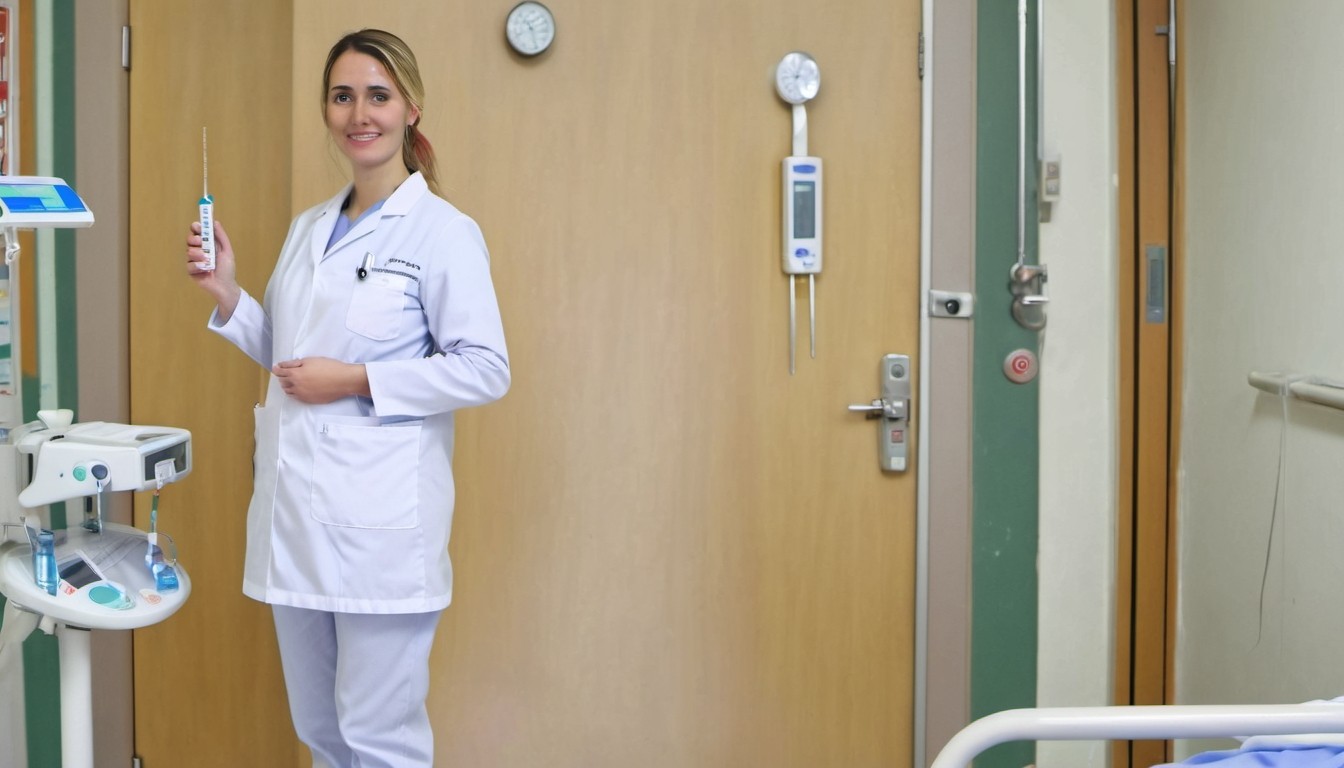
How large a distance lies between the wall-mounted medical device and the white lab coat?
72 cm

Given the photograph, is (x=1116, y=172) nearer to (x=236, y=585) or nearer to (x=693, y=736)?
(x=693, y=736)

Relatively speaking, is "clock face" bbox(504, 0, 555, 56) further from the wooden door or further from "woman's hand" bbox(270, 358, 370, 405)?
"woman's hand" bbox(270, 358, 370, 405)

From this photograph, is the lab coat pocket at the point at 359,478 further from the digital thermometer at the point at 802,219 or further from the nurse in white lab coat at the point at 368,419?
the digital thermometer at the point at 802,219

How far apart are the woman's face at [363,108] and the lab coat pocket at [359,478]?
43 cm

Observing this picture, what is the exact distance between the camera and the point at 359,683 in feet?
5.79

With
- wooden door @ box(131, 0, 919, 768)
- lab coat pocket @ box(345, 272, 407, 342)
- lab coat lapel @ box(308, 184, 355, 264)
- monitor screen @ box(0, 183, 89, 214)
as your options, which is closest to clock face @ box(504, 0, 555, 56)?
wooden door @ box(131, 0, 919, 768)

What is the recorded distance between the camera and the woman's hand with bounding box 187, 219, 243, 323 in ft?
5.94

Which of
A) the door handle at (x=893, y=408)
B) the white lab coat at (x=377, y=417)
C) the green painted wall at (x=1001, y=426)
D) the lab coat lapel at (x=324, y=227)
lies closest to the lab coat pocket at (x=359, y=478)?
the white lab coat at (x=377, y=417)

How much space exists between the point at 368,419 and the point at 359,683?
389mm

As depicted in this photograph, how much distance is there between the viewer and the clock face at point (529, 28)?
7.41ft

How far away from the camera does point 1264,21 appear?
2.08 meters

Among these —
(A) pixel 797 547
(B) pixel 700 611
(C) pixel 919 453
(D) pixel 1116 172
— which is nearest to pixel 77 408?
(B) pixel 700 611

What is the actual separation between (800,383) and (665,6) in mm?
779

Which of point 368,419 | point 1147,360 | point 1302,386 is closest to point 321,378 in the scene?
point 368,419
